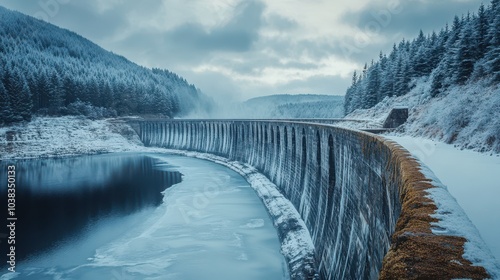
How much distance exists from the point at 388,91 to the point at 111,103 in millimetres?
84198

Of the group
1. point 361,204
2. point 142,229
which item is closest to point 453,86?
point 361,204

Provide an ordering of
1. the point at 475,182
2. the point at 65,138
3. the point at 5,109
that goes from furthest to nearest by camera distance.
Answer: the point at 65,138, the point at 5,109, the point at 475,182

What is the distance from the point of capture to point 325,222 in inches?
851

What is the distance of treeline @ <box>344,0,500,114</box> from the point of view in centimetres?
3769

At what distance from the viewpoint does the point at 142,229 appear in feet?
104

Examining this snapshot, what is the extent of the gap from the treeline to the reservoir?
82.3 ft

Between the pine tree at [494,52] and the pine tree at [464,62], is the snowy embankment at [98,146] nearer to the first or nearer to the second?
the pine tree at [494,52]

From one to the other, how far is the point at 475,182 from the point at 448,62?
40083mm

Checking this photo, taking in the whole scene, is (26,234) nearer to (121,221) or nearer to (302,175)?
(121,221)

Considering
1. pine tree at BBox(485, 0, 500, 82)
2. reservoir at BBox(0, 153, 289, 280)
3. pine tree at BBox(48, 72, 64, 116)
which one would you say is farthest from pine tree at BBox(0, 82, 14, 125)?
pine tree at BBox(485, 0, 500, 82)

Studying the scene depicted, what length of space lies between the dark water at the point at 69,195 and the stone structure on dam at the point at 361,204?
1692 centimetres

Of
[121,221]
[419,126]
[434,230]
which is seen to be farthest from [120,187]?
[434,230]

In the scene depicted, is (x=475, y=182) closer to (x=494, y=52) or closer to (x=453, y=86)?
(x=494, y=52)

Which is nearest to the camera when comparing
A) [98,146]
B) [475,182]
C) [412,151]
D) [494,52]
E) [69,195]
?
[475,182]
